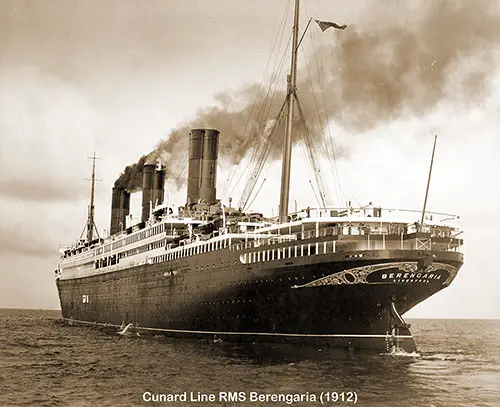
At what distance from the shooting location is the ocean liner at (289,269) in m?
37.6

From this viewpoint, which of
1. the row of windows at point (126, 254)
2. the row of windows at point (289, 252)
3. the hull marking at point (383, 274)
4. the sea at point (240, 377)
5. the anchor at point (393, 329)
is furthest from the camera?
the row of windows at point (126, 254)

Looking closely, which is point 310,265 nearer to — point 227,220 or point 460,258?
point 460,258

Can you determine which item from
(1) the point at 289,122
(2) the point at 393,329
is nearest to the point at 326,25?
(1) the point at 289,122

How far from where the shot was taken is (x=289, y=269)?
130 feet

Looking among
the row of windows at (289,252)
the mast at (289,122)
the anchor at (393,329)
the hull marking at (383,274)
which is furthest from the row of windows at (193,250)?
the anchor at (393,329)

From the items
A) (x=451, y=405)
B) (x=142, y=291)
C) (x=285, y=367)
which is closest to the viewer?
(x=451, y=405)

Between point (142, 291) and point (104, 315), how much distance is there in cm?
1313

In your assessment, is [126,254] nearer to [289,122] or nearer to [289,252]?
[289,122]

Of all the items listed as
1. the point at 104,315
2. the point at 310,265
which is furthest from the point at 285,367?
the point at 104,315

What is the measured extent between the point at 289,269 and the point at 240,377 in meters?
9.78

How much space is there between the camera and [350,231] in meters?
38.6

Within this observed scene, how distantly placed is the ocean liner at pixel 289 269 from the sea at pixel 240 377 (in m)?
1.61

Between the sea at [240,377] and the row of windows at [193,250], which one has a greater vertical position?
the row of windows at [193,250]

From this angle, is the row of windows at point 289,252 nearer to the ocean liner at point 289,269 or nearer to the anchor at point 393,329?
the ocean liner at point 289,269
